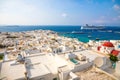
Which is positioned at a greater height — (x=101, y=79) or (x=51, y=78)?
(x=101, y=79)

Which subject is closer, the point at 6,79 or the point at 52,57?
the point at 6,79

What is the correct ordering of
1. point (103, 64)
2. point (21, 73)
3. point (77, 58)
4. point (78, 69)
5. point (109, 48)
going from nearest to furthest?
point (21, 73) → point (78, 69) → point (103, 64) → point (77, 58) → point (109, 48)

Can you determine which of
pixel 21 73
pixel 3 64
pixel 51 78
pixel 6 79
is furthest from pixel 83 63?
pixel 3 64

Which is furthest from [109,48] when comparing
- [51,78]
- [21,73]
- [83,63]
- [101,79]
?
[21,73]

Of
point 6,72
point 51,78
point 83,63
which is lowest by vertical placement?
point 51,78

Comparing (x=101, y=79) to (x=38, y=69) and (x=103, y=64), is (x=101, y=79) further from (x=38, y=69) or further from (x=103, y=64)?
(x=38, y=69)

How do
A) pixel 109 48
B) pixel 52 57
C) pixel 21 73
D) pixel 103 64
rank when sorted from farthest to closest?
pixel 109 48, pixel 52 57, pixel 103 64, pixel 21 73

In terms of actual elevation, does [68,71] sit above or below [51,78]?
above

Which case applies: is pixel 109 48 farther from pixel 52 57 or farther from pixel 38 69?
pixel 38 69

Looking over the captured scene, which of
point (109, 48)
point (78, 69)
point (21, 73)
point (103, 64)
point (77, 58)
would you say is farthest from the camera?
point (109, 48)
